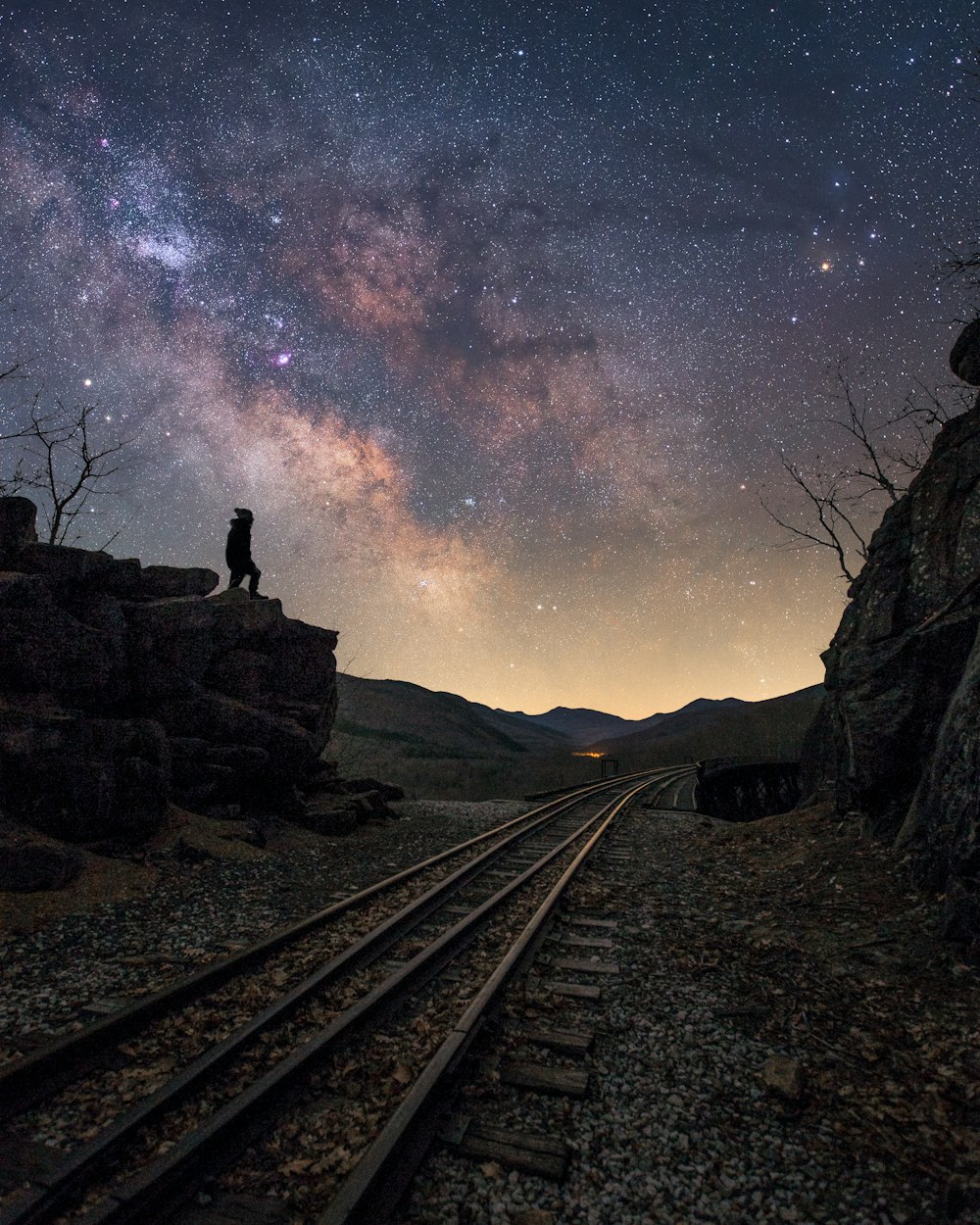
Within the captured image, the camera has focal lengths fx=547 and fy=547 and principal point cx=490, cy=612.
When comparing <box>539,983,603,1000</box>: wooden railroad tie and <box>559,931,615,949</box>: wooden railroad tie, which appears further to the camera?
<box>559,931,615,949</box>: wooden railroad tie

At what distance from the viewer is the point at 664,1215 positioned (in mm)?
2902

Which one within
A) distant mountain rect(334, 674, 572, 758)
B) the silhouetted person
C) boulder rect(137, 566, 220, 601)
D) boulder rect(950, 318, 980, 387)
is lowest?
distant mountain rect(334, 674, 572, 758)

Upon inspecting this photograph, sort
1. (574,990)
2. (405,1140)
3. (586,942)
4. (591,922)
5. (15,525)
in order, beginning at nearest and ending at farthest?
1. (405,1140)
2. (574,990)
3. (586,942)
4. (591,922)
5. (15,525)

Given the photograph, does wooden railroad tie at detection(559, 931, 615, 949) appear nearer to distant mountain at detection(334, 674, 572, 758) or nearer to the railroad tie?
the railroad tie

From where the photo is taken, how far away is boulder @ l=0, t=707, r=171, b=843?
8.02 m

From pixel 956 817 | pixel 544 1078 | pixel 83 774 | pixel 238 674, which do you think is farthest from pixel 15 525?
pixel 956 817

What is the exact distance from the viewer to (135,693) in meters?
10.8

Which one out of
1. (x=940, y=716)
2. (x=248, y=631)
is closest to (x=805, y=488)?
(x=940, y=716)

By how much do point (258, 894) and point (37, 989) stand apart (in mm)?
3227

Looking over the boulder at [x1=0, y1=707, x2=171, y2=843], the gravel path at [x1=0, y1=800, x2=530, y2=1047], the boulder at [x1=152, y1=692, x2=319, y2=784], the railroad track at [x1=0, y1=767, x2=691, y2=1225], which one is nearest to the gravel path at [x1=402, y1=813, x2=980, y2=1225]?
the railroad track at [x1=0, y1=767, x2=691, y2=1225]

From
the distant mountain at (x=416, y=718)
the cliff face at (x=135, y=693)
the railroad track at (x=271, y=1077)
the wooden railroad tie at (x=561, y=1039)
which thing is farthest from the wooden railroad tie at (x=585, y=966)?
the distant mountain at (x=416, y=718)

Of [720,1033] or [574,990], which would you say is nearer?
[720,1033]

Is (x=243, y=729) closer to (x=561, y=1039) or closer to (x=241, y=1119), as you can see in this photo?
(x=241, y=1119)

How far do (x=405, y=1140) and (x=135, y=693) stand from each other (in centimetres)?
1006
